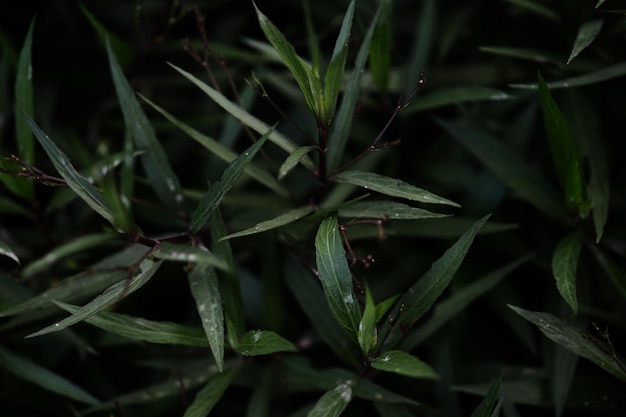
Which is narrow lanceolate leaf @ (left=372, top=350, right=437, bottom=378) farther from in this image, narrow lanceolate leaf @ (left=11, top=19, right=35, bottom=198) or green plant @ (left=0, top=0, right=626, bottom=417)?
narrow lanceolate leaf @ (left=11, top=19, right=35, bottom=198)

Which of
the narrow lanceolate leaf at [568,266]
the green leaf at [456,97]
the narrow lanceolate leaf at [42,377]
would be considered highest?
the green leaf at [456,97]

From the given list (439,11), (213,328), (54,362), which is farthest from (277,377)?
(439,11)

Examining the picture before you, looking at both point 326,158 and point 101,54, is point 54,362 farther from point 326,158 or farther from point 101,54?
point 101,54

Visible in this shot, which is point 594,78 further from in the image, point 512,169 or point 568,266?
point 568,266

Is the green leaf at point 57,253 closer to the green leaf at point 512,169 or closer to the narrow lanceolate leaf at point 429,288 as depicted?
the narrow lanceolate leaf at point 429,288

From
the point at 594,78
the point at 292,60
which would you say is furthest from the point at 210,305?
the point at 594,78

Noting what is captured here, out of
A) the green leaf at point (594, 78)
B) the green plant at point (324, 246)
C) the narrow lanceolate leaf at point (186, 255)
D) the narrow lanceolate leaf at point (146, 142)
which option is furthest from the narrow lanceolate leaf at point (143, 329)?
the green leaf at point (594, 78)

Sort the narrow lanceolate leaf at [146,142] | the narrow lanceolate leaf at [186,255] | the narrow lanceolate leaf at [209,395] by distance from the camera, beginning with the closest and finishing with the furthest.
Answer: the narrow lanceolate leaf at [186,255] → the narrow lanceolate leaf at [209,395] → the narrow lanceolate leaf at [146,142]

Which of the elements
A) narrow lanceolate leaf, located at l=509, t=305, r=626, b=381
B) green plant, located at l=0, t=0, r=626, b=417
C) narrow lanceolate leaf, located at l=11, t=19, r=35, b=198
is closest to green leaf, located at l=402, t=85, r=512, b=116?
green plant, located at l=0, t=0, r=626, b=417
